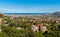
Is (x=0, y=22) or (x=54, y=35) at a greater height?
(x=0, y=22)

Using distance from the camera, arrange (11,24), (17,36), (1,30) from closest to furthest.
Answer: (17,36) → (1,30) → (11,24)

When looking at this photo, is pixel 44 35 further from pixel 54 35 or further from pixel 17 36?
pixel 17 36

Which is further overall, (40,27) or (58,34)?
(40,27)

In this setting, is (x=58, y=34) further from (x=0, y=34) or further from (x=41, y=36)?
(x=0, y=34)

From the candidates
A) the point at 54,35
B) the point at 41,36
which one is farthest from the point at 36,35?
the point at 54,35

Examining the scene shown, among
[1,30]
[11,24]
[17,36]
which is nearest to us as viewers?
[17,36]

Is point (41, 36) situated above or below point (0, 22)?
below

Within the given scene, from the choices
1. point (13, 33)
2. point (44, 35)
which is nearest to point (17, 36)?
point (13, 33)

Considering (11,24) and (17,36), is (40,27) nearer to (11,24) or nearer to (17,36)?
(11,24)

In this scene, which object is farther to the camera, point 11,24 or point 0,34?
point 11,24
